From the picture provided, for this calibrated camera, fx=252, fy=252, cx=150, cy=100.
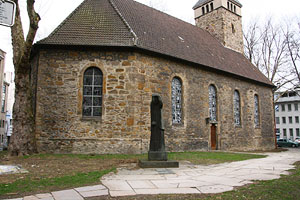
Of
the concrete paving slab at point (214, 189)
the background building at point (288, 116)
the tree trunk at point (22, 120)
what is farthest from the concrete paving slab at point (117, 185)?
the background building at point (288, 116)

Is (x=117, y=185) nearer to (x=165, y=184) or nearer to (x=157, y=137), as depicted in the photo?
(x=165, y=184)

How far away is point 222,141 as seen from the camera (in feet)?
58.2

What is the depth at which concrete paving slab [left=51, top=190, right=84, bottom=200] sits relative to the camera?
4.48 metres

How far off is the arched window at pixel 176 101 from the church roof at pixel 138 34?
156 cm

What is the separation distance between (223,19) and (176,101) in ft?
42.0

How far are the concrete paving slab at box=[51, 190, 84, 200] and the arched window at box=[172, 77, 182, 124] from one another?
418 inches

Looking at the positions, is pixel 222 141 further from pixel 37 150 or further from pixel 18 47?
pixel 18 47

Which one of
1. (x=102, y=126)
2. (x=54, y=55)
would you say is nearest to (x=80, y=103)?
(x=102, y=126)

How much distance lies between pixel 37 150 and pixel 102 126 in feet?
10.6

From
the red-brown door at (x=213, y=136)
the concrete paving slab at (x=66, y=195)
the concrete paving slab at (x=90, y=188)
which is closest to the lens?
the concrete paving slab at (x=66, y=195)

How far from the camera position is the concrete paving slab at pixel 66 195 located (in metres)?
4.48

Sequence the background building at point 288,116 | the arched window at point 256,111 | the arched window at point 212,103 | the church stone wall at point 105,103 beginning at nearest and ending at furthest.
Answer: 1. the church stone wall at point 105,103
2. the arched window at point 212,103
3. the arched window at point 256,111
4. the background building at point 288,116

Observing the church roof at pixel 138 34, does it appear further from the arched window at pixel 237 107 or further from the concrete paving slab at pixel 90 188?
the concrete paving slab at pixel 90 188

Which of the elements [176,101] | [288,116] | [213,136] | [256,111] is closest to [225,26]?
[256,111]
